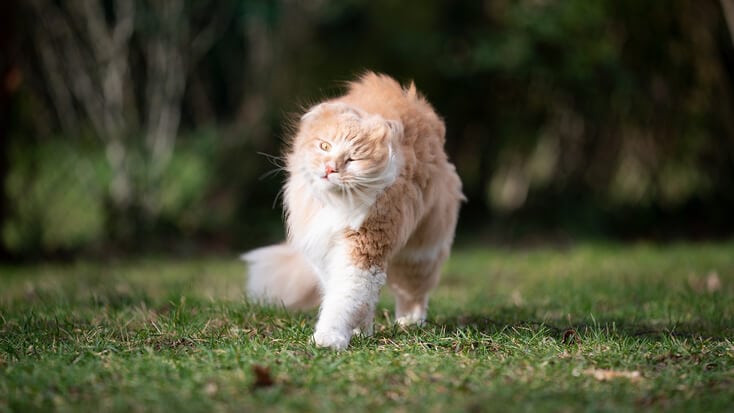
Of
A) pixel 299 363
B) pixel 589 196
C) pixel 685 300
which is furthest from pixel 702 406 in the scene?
pixel 589 196

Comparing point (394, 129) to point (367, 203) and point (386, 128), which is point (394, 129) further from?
point (367, 203)

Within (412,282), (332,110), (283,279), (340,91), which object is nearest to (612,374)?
(412,282)

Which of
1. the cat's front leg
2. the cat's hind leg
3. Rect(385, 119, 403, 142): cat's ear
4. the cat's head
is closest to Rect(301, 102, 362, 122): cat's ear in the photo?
the cat's head

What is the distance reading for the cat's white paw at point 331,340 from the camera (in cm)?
325

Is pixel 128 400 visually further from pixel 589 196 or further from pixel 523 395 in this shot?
pixel 589 196

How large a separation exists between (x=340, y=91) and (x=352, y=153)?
208 inches

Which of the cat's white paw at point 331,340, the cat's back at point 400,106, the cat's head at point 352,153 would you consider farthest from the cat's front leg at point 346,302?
the cat's back at point 400,106

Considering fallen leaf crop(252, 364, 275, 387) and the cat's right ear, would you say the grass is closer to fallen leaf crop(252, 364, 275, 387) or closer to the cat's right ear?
fallen leaf crop(252, 364, 275, 387)

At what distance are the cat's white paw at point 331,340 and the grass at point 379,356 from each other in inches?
2.0

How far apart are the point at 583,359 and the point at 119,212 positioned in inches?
229

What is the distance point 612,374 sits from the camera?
115 inches

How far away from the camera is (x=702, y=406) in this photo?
2566 mm

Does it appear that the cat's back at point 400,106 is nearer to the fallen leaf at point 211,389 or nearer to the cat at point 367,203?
the cat at point 367,203

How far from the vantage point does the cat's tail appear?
13.9ft
